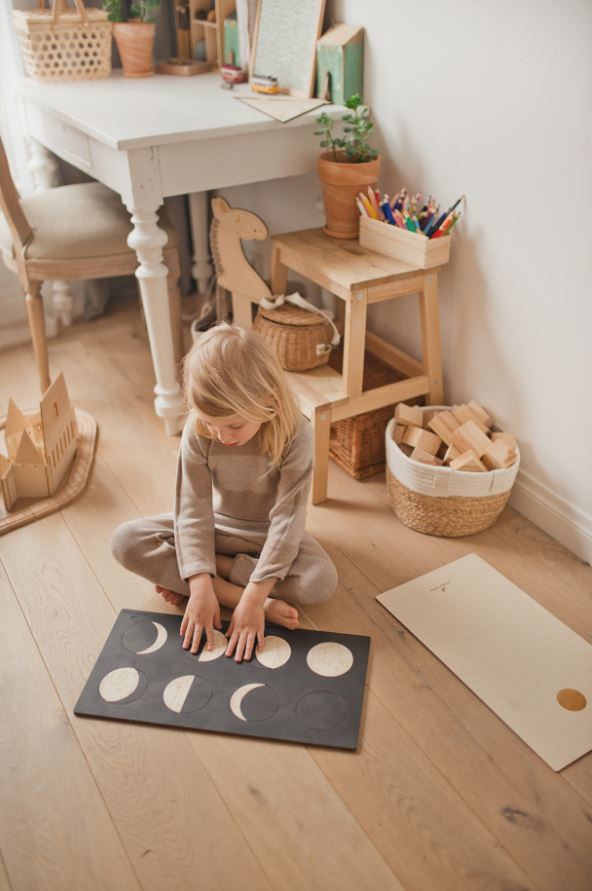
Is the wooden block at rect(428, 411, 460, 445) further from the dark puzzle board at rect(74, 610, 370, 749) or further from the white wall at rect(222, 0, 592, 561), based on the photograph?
the dark puzzle board at rect(74, 610, 370, 749)

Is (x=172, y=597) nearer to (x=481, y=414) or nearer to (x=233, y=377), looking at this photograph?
(x=233, y=377)

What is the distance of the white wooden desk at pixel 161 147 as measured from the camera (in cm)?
161

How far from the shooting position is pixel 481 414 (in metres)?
1.68

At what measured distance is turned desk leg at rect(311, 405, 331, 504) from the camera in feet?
5.38

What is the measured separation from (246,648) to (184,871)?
14.9 inches

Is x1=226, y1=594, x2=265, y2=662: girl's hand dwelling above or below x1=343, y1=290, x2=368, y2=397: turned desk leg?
below

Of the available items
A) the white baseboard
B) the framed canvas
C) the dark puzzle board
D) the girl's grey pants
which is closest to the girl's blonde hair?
the girl's grey pants

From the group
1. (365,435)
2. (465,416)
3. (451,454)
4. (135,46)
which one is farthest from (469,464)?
(135,46)

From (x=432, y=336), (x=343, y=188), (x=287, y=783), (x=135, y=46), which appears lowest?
(x=287, y=783)

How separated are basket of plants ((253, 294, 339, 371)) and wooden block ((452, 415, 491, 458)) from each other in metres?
0.33

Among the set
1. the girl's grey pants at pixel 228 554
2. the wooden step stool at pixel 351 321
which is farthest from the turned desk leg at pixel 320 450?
the girl's grey pants at pixel 228 554

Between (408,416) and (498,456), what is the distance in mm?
217

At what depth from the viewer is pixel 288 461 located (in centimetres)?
140

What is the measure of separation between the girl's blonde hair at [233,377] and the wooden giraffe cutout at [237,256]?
0.55 metres
